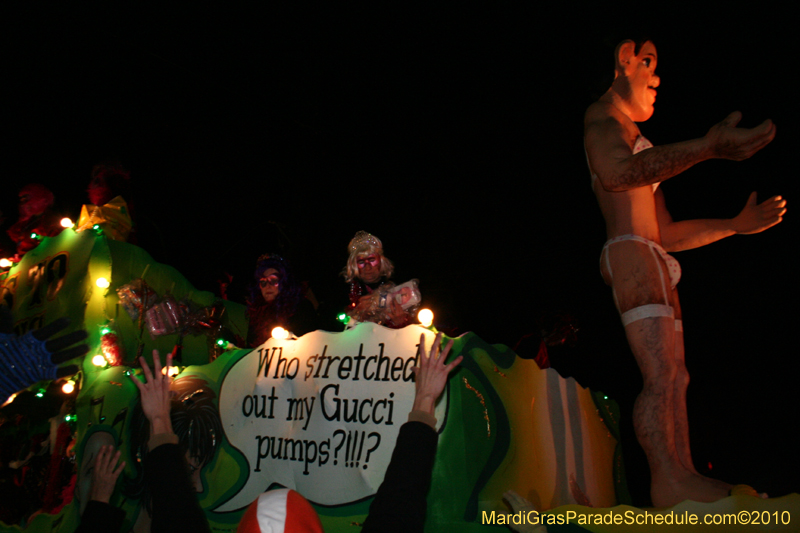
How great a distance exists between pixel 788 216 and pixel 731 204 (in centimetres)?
38

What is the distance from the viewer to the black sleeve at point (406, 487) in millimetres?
1261

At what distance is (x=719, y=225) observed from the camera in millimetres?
2801

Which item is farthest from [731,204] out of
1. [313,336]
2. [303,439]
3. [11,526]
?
[11,526]

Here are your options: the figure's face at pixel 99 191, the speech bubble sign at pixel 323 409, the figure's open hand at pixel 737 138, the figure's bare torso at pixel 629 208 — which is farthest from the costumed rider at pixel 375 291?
the figure's face at pixel 99 191

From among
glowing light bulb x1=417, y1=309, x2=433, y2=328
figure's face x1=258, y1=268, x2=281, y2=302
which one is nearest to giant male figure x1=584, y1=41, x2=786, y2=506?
glowing light bulb x1=417, y1=309, x2=433, y2=328

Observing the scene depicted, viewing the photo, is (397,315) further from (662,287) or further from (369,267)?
(662,287)

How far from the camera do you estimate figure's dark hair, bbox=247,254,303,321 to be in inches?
172

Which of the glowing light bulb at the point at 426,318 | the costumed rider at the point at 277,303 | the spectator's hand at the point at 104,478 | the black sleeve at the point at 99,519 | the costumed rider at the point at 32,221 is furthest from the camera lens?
the costumed rider at the point at 32,221

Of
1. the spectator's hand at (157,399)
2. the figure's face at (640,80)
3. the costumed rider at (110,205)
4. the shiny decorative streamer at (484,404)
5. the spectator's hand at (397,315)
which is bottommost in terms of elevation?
the spectator's hand at (157,399)

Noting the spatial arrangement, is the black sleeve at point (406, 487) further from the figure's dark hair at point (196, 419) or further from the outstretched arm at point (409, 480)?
the figure's dark hair at point (196, 419)

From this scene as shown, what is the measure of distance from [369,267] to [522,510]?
1987 mm

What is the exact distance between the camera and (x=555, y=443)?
298cm

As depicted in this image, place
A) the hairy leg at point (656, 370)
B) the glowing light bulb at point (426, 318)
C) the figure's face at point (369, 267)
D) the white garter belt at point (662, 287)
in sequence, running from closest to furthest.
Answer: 1. the hairy leg at point (656, 370)
2. the white garter belt at point (662, 287)
3. the glowing light bulb at point (426, 318)
4. the figure's face at point (369, 267)

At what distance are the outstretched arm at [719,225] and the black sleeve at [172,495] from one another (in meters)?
2.40
